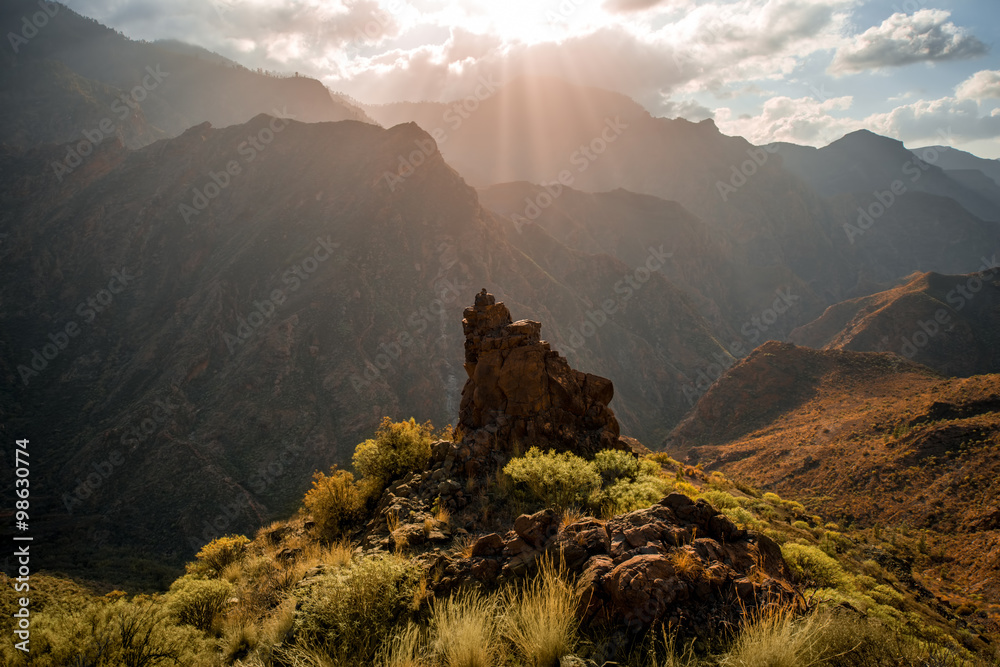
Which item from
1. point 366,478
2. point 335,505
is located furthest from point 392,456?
point 335,505

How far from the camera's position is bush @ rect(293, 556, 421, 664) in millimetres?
5137

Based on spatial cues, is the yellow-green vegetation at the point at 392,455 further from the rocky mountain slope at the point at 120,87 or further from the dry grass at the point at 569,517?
the rocky mountain slope at the point at 120,87

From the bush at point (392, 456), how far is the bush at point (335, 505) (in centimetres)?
80

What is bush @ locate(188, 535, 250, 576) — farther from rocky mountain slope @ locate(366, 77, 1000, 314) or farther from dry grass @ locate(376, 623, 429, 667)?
rocky mountain slope @ locate(366, 77, 1000, 314)

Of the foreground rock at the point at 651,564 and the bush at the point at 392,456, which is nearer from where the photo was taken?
the foreground rock at the point at 651,564

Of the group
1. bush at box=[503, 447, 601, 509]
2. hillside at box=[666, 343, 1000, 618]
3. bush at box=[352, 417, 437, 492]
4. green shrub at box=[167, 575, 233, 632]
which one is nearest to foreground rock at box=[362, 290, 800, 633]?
bush at box=[503, 447, 601, 509]

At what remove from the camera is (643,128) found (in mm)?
180250

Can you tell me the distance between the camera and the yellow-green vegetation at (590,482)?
362 inches

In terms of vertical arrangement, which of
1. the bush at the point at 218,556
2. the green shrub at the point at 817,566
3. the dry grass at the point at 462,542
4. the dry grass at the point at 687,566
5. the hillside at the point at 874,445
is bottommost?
the hillside at the point at 874,445

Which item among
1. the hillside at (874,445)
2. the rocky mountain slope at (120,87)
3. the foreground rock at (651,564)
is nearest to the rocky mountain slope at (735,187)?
the rocky mountain slope at (120,87)

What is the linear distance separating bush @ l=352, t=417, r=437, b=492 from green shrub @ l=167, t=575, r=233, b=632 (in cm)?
492

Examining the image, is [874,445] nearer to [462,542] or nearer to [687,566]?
[462,542]

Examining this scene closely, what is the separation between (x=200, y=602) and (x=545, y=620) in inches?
306

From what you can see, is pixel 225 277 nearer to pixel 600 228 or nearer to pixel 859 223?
pixel 600 228
